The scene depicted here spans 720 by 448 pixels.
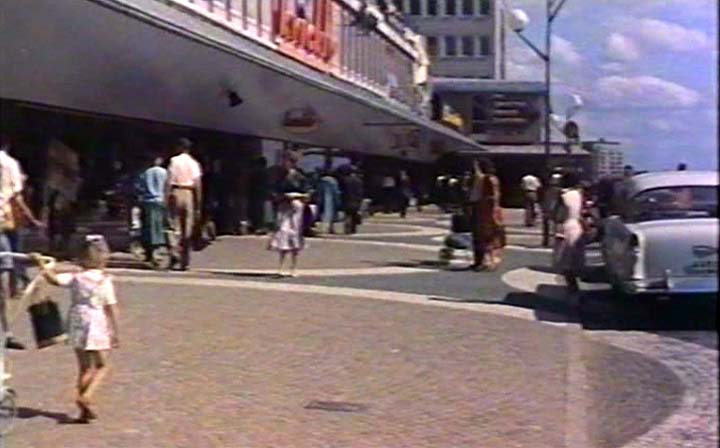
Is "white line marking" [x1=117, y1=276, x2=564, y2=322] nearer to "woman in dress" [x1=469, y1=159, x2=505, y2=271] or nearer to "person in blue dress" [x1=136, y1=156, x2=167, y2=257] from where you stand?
"person in blue dress" [x1=136, y1=156, x2=167, y2=257]

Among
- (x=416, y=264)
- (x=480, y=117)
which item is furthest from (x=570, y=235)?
(x=480, y=117)

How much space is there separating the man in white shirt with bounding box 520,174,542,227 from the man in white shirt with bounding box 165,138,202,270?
17146mm

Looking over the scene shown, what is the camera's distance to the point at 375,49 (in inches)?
2162

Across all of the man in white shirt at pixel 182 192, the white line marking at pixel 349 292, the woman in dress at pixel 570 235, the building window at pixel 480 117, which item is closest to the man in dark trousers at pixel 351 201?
the building window at pixel 480 117

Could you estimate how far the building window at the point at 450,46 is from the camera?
3252 cm

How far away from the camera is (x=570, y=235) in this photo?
16172 millimetres

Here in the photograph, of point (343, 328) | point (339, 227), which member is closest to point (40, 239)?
point (343, 328)

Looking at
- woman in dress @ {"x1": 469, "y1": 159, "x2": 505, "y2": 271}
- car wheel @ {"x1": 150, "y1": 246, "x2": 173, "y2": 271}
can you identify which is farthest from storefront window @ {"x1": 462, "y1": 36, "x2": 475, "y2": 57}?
car wheel @ {"x1": 150, "y1": 246, "x2": 173, "y2": 271}

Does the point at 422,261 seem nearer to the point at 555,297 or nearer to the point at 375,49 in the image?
the point at 555,297

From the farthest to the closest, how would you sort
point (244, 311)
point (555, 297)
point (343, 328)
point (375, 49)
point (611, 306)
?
point (375, 49), point (555, 297), point (611, 306), point (244, 311), point (343, 328)

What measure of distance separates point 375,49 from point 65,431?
48.2m

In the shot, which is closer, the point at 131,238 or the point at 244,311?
the point at 244,311


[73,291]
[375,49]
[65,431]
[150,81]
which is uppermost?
[375,49]

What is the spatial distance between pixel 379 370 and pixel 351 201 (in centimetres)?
2286
